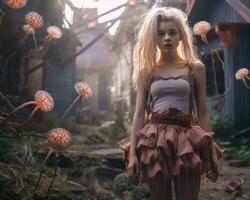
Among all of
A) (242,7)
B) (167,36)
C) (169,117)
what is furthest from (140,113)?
(242,7)

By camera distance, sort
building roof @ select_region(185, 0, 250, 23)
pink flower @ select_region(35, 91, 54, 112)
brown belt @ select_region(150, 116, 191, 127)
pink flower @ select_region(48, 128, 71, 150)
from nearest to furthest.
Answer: brown belt @ select_region(150, 116, 191, 127)
pink flower @ select_region(48, 128, 71, 150)
pink flower @ select_region(35, 91, 54, 112)
building roof @ select_region(185, 0, 250, 23)

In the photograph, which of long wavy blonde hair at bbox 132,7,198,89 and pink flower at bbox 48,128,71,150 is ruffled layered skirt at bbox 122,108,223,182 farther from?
pink flower at bbox 48,128,71,150

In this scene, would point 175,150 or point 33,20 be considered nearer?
point 175,150

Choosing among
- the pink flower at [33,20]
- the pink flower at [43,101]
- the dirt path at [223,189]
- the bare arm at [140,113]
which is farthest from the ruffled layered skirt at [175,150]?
the dirt path at [223,189]

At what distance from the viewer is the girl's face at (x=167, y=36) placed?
2.99 m

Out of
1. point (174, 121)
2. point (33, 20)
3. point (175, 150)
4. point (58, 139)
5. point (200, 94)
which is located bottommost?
point (58, 139)

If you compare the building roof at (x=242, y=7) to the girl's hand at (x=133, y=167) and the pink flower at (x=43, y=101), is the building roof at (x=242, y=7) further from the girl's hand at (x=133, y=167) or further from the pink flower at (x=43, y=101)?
the girl's hand at (x=133, y=167)

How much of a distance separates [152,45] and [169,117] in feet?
1.73

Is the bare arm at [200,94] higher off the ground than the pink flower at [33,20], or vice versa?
the pink flower at [33,20]

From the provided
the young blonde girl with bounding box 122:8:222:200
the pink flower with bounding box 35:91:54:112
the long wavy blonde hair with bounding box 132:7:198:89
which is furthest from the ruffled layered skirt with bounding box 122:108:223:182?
the pink flower with bounding box 35:91:54:112

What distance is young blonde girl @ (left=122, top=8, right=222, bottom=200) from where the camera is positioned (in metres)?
2.74

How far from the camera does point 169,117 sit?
9.54ft

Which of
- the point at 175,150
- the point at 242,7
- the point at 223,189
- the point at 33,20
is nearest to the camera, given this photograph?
the point at 175,150

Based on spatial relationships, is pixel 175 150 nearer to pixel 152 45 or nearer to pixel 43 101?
pixel 152 45
